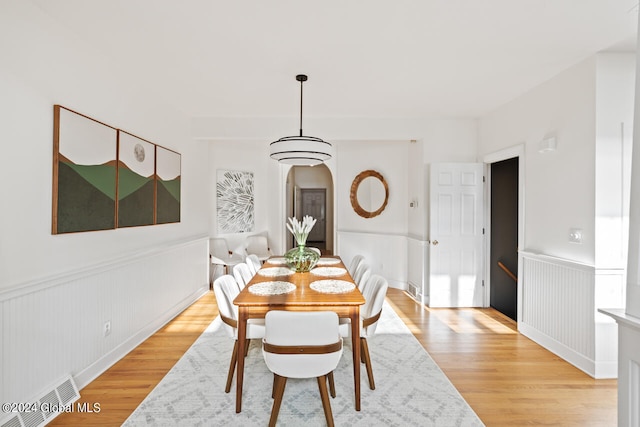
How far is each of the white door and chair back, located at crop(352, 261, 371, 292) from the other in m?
1.55

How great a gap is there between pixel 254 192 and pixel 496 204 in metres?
4.11

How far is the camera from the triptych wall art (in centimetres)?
213

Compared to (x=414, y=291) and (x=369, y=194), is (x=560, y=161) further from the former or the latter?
(x=369, y=194)

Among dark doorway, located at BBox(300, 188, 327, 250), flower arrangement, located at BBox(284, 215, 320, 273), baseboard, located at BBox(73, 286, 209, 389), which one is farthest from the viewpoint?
dark doorway, located at BBox(300, 188, 327, 250)

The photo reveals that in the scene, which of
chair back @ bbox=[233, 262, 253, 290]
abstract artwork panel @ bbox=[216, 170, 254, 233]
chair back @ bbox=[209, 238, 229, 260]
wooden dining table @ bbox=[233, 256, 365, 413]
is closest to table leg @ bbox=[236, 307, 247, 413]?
wooden dining table @ bbox=[233, 256, 365, 413]

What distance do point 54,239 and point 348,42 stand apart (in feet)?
8.06

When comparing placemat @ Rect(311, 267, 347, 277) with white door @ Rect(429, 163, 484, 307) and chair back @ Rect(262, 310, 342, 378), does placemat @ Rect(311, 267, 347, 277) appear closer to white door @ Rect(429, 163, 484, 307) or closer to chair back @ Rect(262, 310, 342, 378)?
chair back @ Rect(262, 310, 342, 378)

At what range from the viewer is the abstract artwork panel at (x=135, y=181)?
278cm

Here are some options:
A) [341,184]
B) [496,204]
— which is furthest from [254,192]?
[496,204]

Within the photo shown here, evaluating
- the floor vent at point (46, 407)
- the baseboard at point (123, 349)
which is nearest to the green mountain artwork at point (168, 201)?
the baseboard at point (123, 349)

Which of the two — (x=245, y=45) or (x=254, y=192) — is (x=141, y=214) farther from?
(x=254, y=192)

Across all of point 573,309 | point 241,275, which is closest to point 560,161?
point 573,309

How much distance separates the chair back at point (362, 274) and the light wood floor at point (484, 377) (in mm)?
898

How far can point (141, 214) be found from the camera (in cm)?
309
